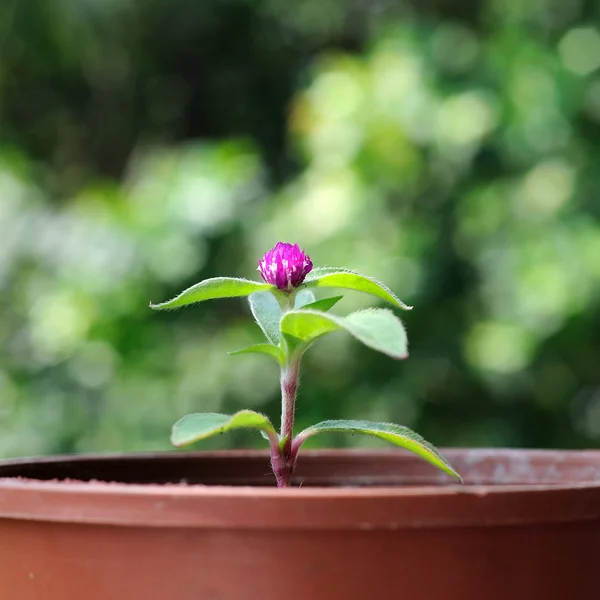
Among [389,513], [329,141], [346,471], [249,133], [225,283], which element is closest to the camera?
[389,513]

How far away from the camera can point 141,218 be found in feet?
6.90

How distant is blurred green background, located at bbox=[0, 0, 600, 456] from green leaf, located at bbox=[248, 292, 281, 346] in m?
1.39

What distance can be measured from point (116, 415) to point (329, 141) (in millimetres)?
725

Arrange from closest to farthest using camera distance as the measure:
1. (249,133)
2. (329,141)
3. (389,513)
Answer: (389,513)
(329,141)
(249,133)

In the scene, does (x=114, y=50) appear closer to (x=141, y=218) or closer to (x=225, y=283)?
(x=141, y=218)

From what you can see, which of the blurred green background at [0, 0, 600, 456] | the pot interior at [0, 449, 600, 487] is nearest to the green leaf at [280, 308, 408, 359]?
the pot interior at [0, 449, 600, 487]

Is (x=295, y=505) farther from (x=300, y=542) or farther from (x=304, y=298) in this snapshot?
(x=304, y=298)

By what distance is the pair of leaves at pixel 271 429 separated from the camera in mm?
400

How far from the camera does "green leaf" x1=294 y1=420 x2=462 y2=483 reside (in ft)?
1.44

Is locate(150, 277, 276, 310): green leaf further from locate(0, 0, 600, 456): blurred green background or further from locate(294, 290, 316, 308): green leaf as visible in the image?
locate(0, 0, 600, 456): blurred green background

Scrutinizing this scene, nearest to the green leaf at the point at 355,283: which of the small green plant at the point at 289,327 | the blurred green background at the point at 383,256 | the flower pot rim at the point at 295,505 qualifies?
the small green plant at the point at 289,327

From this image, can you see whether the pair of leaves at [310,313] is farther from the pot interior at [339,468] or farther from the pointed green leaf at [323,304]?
the pot interior at [339,468]

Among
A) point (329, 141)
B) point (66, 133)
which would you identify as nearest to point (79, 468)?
point (329, 141)

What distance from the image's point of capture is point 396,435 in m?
0.44
